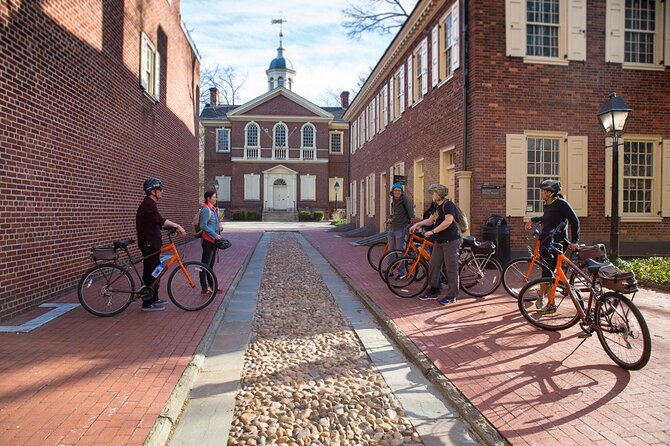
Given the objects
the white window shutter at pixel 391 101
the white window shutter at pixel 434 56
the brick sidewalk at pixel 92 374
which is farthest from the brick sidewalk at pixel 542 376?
the white window shutter at pixel 391 101

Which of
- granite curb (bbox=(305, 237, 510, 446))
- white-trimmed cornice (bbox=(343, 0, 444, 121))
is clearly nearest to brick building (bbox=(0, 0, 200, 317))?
granite curb (bbox=(305, 237, 510, 446))

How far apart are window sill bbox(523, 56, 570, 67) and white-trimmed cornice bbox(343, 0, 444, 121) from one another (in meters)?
3.00

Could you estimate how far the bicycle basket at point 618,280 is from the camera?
14.7 ft

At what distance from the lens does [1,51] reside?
19.6 feet

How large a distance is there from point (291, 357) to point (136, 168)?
859cm

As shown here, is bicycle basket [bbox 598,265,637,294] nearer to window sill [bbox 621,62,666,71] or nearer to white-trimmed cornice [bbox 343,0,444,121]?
window sill [bbox 621,62,666,71]

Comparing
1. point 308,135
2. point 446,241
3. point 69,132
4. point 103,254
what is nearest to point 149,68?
point 69,132

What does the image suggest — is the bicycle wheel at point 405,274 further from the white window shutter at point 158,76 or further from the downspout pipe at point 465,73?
the white window shutter at point 158,76

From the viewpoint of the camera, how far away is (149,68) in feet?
43.5

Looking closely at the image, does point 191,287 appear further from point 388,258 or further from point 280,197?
point 280,197

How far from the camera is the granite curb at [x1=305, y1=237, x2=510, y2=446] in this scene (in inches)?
129

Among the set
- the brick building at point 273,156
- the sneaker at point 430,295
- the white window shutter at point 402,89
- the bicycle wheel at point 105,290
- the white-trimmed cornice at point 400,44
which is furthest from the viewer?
the brick building at point 273,156

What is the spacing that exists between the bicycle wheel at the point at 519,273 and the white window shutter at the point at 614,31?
7.66 m

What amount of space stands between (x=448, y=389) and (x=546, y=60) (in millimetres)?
9991
